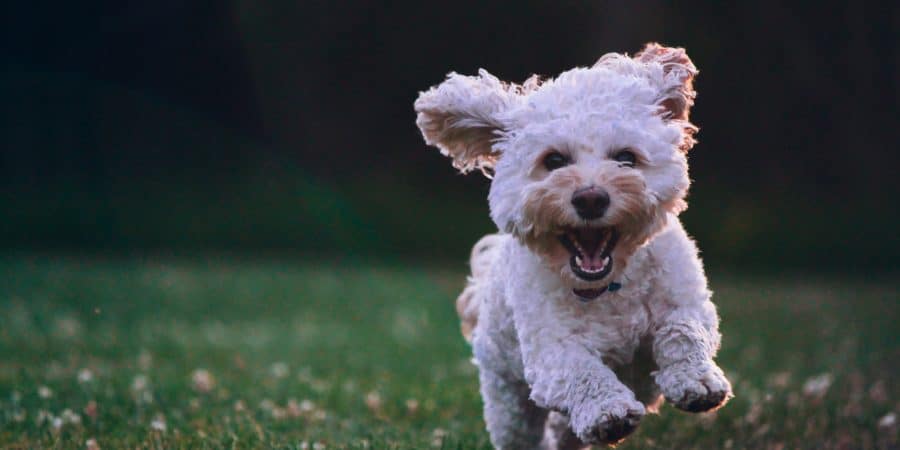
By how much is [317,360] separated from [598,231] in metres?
5.44

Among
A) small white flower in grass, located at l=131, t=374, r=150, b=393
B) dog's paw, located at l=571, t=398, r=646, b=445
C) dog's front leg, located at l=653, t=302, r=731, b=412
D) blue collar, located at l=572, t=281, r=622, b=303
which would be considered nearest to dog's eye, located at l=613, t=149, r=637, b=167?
blue collar, located at l=572, t=281, r=622, b=303

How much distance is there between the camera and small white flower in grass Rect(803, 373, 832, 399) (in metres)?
6.96

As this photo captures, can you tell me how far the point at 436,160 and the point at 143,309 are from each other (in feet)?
29.5

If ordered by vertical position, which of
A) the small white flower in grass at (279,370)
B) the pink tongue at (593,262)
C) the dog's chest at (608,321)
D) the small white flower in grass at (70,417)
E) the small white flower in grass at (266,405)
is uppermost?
the pink tongue at (593,262)

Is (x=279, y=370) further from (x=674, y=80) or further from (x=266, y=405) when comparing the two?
(x=674, y=80)

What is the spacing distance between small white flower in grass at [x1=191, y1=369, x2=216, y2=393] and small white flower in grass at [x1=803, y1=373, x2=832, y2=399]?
12.0 ft

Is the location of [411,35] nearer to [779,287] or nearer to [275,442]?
[779,287]

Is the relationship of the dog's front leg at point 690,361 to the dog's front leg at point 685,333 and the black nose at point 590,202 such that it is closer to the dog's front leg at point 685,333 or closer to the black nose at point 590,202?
the dog's front leg at point 685,333

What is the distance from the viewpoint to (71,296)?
39.4 feet

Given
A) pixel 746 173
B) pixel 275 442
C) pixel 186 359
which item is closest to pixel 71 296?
pixel 186 359

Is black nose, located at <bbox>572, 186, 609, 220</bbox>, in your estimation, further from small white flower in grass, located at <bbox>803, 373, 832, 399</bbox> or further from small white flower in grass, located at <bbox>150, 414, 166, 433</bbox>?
small white flower in grass, located at <bbox>803, 373, 832, 399</bbox>

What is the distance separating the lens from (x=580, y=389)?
3.79 meters

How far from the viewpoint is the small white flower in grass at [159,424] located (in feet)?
17.3

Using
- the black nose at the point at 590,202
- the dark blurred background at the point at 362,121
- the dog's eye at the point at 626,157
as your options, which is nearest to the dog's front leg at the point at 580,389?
the black nose at the point at 590,202
